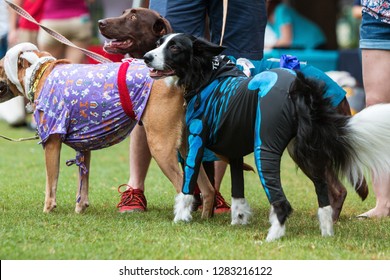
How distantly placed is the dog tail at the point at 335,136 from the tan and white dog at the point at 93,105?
1031 millimetres

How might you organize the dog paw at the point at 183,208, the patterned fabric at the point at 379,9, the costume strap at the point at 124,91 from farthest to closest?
1. the patterned fabric at the point at 379,9
2. the costume strap at the point at 124,91
3. the dog paw at the point at 183,208

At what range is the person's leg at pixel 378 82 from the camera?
588 cm

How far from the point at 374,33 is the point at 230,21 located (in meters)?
1.07

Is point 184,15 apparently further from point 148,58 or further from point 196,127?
point 196,127

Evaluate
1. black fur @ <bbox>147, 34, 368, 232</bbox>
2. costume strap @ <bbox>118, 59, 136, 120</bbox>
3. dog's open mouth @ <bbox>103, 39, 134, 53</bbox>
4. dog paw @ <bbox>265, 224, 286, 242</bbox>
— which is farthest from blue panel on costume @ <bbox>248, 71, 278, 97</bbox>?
dog's open mouth @ <bbox>103, 39, 134, 53</bbox>

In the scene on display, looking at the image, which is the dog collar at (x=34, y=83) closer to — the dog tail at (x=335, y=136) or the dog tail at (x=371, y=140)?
the dog tail at (x=335, y=136)

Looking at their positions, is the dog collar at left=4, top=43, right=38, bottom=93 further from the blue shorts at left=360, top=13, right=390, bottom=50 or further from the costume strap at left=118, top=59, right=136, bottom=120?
the blue shorts at left=360, top=13, right=390, bottom=50

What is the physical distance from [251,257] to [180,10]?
2.35 meters

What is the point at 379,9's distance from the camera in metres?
5.68

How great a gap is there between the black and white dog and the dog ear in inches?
17.3

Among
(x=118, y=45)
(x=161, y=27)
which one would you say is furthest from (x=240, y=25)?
(x=118, y=45)

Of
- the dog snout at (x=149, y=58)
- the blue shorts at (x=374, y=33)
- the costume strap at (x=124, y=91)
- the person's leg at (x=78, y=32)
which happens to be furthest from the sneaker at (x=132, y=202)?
the person's leg at (x=78, y=32)

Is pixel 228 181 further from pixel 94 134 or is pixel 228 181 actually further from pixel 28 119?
pixel 28 119

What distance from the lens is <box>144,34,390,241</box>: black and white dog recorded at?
4.73 m
